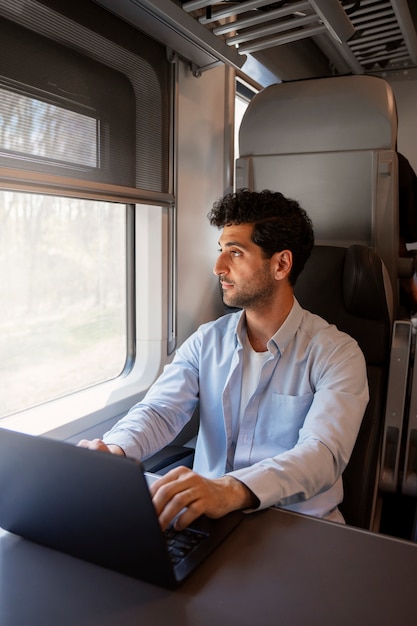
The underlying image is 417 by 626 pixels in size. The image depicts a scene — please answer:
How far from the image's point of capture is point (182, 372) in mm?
1762

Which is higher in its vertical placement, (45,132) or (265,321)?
(45,132)

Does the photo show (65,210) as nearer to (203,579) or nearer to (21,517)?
(21,517)

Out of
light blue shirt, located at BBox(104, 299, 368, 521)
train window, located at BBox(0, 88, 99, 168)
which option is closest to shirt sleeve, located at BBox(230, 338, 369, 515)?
light blue shirt, located at BBox(104, 299, 368, 521)

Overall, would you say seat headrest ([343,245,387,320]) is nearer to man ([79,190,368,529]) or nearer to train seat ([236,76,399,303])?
man ([79,190,368,529])

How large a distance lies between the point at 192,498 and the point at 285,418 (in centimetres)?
62

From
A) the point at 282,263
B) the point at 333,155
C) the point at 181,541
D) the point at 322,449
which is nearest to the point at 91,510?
the point at 181,541

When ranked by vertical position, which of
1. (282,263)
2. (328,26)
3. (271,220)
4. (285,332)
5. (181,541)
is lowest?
(181,541)

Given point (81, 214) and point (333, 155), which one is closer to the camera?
point (81, 214)

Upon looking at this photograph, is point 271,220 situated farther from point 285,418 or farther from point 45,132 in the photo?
point 45,132

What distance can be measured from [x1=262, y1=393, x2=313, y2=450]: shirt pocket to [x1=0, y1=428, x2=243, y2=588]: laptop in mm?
624

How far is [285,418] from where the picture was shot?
159 centimetres

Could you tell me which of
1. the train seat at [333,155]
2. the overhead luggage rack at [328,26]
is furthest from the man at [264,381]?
the overhead luggage rack at [328,26]

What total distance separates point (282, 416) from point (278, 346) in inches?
8.0

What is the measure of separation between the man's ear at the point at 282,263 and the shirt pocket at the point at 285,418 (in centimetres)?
39
